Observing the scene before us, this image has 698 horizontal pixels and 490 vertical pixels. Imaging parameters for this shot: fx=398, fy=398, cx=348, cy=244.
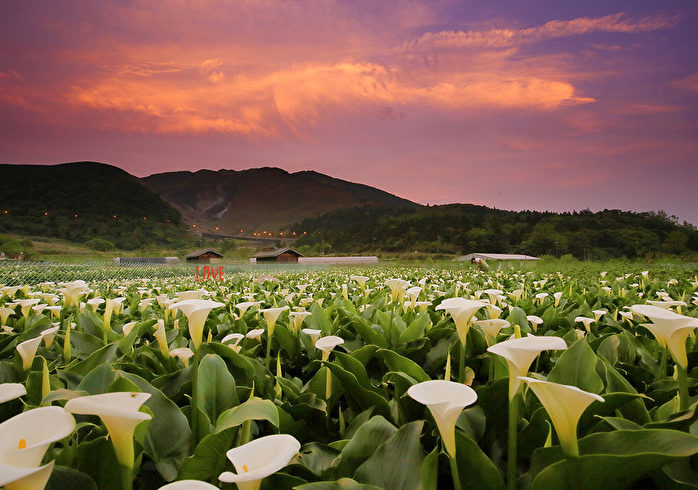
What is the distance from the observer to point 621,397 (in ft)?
3.24

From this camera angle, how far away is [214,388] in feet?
4.17

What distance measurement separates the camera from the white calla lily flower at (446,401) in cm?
76

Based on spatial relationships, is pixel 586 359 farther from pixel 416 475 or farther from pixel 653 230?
pixel 653 230

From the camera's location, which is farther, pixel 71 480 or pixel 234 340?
pixel 234 340

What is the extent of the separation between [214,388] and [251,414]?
40 centimetres

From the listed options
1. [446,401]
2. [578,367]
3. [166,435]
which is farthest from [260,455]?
[578,367]

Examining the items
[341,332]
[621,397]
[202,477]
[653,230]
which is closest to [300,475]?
[202,477]

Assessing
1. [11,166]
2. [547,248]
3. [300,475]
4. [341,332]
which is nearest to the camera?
[300,475]

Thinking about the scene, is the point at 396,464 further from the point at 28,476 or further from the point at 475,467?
the point at 28,476

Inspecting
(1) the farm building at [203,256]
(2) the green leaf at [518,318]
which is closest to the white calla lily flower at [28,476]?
(2) the green leaf at [518,318]

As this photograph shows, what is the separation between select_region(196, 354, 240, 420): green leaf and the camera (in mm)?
1243

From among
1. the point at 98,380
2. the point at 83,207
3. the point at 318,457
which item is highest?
the point at 83,207

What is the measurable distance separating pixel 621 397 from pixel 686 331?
0.27 m

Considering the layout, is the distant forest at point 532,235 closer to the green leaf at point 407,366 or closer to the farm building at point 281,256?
the farm building at point 281,256
